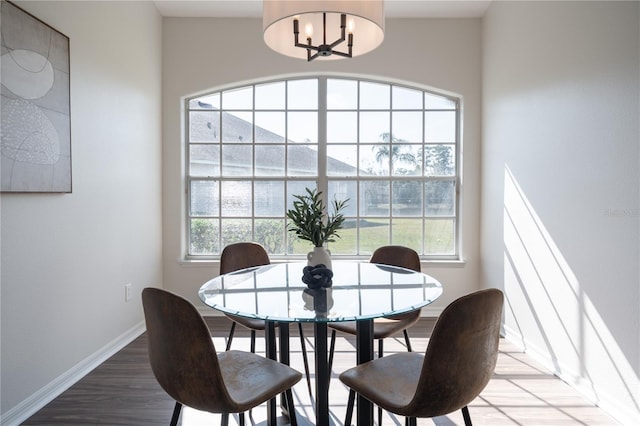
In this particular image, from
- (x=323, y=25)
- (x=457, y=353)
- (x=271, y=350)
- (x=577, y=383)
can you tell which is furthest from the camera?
(x=577, y=383)

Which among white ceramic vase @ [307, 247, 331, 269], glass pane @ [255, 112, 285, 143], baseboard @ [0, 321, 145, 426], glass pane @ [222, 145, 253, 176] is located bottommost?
baseboard @ [0, 321, 145, 426]

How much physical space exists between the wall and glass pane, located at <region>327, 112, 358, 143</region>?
423 mm

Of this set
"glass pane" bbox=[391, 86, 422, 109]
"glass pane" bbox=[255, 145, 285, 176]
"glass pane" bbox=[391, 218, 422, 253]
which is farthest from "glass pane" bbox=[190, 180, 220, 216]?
"glass pane" bbox=[391, 86, 422, 109]

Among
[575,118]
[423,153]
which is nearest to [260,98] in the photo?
[423,153]

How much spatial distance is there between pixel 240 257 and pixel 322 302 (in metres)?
1.21

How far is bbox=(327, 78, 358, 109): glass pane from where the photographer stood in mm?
3822

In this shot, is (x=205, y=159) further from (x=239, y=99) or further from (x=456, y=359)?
(x=456, y=359)

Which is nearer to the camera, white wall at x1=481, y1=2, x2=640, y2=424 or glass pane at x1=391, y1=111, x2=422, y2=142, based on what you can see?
white wall at x1=481, y1=2, x2=640, y2=424

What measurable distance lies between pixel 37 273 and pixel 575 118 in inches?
132

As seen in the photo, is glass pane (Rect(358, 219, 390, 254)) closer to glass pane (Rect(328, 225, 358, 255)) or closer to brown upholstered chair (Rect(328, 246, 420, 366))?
glass pane (Rect(328, 225, 358, 255))

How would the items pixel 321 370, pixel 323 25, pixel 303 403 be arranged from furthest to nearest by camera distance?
pixel 303 403 → pixel 323 25 → pixel 321 370

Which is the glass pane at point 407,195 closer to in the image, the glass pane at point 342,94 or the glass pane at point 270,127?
the glass pane at point 342,94

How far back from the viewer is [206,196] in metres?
3.86

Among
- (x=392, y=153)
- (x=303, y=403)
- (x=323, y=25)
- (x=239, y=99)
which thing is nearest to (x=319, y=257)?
(x=303, y=403)
